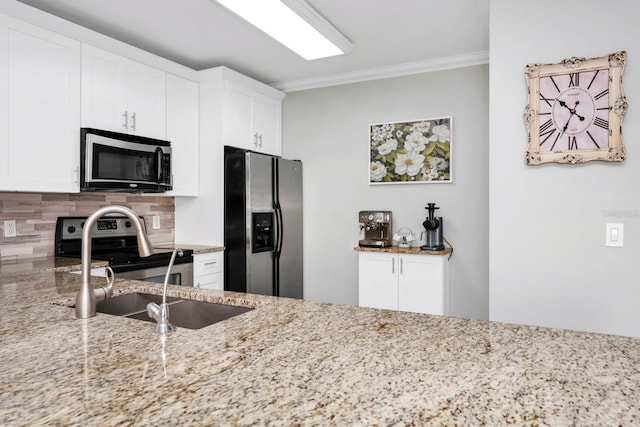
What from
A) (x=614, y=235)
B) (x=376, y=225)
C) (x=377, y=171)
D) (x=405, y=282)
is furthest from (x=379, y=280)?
(x=614, y=235)

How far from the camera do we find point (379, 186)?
4.04m

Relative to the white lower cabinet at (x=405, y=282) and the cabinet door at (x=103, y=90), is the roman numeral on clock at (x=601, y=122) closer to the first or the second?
the white lower cabinet at (x=405, y=282)

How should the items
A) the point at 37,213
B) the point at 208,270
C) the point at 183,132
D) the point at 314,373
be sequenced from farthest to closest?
the point at 183,132 < the point at 208,270 < the point at 37,213 < the point at 314,373

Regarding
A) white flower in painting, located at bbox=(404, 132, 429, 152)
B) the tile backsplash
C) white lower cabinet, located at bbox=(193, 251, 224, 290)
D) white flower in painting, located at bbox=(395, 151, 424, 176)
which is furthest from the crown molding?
the tile backsplash

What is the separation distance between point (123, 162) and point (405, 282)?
2337 mm

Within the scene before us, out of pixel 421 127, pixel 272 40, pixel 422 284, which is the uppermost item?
pixel 272 40

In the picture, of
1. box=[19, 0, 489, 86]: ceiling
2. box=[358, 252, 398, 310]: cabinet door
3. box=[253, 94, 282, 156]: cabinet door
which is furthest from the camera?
box=[253, 94, 282, 156]: cabinet door

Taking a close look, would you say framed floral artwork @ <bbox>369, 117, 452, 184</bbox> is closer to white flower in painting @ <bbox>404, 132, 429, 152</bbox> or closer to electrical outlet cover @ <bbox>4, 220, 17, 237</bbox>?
white flower in painting @ <bbox>404, 132, 429, 152</bbox>

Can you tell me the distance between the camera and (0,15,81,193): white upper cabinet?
2467mm

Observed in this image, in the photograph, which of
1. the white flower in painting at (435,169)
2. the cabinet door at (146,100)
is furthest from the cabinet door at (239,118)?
the white flower in painting at (435,169)

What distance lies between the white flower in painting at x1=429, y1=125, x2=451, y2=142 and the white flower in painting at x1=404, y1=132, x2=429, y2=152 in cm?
7

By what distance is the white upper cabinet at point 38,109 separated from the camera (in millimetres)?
2467

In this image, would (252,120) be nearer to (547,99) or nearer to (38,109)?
(38,109)

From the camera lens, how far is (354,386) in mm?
806
